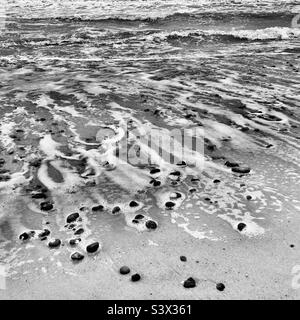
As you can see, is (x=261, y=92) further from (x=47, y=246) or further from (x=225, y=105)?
(x=47, y=246)

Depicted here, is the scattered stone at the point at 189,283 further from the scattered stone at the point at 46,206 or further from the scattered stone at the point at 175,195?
the scattered stone at the point at 46,206

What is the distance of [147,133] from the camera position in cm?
584

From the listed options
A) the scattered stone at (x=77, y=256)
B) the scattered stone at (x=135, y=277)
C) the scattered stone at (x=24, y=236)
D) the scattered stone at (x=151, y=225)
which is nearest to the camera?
the scattered stone at (x=135, y=277)

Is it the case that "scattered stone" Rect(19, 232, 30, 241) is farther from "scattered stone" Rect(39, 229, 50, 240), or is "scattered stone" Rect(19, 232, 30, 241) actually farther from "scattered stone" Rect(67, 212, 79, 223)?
"scattered stone" Rect(67, 212, 79, 223)

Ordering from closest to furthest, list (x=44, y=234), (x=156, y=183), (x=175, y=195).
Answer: (x=44, y=234)
(x=175, y=195)
(x=156, y=183)

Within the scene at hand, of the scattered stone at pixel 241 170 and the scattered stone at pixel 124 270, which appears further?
the scattered stone at pixel 241 170
